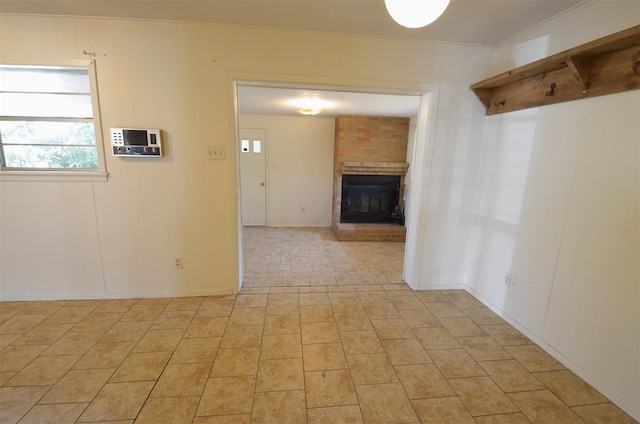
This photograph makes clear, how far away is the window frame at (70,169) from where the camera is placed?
2188mm

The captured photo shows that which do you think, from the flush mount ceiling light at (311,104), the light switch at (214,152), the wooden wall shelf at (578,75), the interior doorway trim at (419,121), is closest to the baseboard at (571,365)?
the interior doorway trim at (419,121)

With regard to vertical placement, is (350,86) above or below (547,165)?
above

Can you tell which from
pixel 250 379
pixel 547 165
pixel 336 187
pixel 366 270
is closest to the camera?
pixel 250 379

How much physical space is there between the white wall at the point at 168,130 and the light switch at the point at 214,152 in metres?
0.05

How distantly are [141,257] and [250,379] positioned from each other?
5.50 feet

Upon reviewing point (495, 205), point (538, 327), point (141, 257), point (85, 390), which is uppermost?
point (495, 205)

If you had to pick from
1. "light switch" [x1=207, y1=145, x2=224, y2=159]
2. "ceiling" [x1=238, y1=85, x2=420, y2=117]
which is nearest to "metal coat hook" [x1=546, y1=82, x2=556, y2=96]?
"ceiling" [x1=238, y1=85, x2=420, y2=117]

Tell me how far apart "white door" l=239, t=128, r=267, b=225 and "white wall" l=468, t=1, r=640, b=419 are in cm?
410

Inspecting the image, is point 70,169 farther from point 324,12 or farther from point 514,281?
point 514,281

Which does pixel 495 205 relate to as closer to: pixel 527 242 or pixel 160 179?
pixel 527 242

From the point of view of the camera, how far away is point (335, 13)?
6.61 feet

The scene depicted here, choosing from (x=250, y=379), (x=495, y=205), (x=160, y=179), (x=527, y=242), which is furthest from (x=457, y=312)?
(x=160, y=179)

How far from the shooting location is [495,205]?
100 inches

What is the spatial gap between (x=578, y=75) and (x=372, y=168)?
3491 mm
